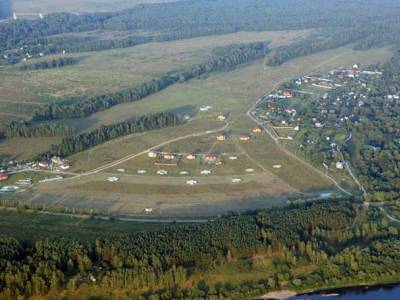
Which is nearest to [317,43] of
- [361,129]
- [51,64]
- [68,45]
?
[68,45]

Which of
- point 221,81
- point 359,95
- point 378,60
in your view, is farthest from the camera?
point 378,60

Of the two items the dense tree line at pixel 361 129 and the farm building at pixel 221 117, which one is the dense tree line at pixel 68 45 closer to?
the dense tree line at pixel 361 129

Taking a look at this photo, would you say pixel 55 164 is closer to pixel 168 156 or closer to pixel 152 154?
pixel 152 154

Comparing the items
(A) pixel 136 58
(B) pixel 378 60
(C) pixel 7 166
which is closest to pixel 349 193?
(C) pixel 7 166

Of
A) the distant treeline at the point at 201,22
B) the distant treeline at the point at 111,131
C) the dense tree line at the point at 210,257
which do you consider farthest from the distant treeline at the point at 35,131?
the distant treeline at the point at 201,22

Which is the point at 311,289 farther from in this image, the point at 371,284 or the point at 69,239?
the point at 69,239
